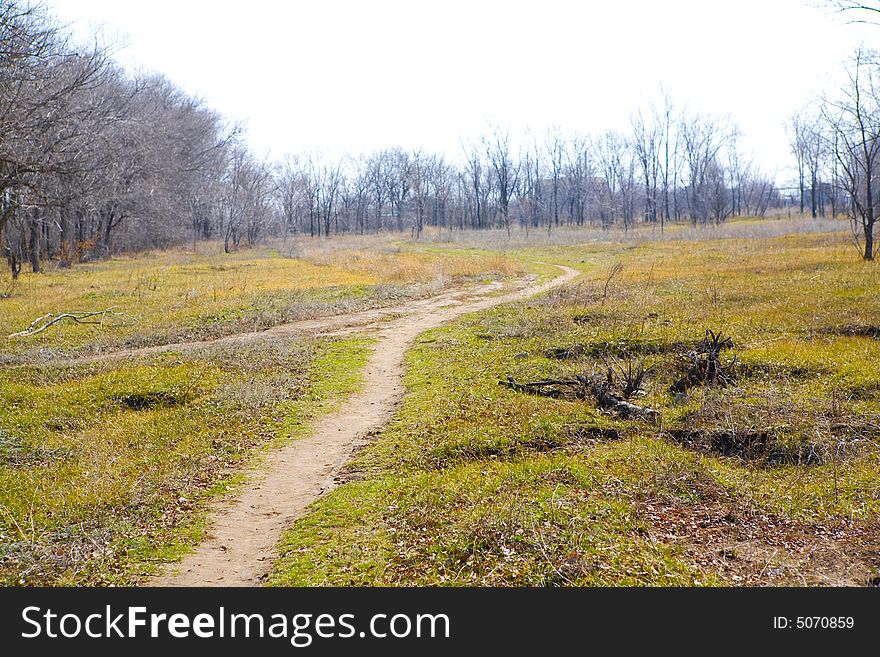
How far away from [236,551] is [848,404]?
25.8 feet

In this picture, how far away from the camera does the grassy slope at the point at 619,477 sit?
203 inches

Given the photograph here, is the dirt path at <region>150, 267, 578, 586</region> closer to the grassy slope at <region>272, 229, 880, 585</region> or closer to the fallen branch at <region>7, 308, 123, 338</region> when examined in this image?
the grassy slope at <region>272, 229, 880, 585</region>

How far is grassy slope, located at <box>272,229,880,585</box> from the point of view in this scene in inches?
203

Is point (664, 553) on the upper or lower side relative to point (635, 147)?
lower

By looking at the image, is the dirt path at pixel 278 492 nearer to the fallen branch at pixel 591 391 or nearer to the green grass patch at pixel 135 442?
the green grass patch at pixel 135 442

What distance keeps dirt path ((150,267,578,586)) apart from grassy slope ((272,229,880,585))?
273mm

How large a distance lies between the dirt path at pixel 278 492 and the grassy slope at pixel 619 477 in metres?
0.27

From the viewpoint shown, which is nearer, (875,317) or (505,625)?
(505,625)

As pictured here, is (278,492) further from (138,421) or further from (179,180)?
(179,180)

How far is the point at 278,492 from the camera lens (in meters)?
7.31

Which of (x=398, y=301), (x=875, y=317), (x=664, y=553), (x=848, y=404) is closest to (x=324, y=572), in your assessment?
(x=664, y=553)

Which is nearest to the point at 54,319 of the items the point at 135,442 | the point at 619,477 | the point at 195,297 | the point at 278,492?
the point at 195,297

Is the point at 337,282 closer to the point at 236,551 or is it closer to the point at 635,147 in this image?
the point at 236,551

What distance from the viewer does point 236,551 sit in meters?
5.90
